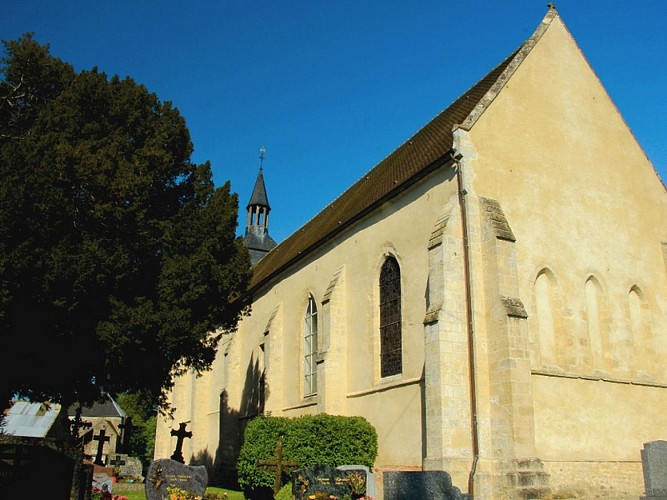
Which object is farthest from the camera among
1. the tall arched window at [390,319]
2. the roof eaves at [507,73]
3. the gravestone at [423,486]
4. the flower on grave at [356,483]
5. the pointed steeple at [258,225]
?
the pointed steeple at [258,225]

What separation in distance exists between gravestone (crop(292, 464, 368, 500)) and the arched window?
9.77m

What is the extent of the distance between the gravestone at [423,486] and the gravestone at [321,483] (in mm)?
1615

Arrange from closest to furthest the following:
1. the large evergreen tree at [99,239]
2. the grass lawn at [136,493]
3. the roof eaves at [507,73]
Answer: the large evergreen tree at [99,239]
the roof eaves at [507,73]
the grass lawn at [136,493]

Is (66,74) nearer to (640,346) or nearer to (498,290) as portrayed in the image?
(498,290)

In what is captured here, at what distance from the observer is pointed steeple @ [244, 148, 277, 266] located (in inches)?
1638

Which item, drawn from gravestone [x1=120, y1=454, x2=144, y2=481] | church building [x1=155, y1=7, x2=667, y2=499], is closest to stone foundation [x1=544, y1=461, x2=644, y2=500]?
church building [x1=155, y1=7, x2=667, y2=499]

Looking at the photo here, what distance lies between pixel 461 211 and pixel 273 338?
11.3 meters

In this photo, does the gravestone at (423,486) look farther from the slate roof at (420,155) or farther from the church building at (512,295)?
the slate roof at (420,155)

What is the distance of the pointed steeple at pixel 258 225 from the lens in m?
41.6

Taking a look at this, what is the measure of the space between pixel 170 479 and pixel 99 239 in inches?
250

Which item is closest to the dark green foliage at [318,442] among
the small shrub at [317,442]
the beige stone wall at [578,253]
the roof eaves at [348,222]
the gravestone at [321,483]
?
the small shrub at [317,442]

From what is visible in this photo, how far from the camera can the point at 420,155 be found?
18.1 m

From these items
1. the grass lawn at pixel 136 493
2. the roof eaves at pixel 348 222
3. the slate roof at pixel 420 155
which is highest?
the slate roof at pixel 420 155

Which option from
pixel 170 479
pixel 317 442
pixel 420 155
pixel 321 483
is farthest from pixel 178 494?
pixel 420 155
